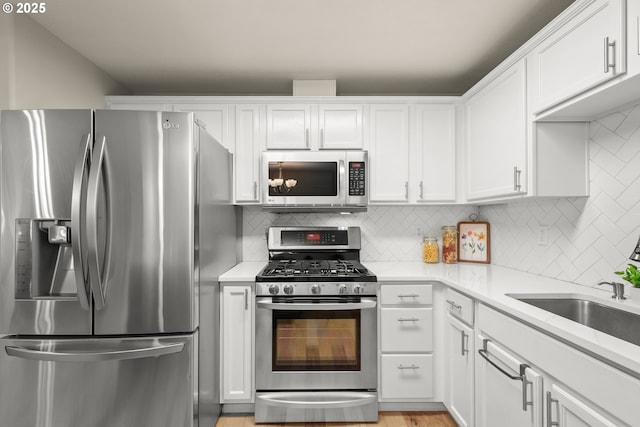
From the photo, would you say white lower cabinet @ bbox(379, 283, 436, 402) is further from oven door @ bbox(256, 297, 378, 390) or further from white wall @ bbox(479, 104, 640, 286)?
white wall @ bbox(479, 104, 640, 286)

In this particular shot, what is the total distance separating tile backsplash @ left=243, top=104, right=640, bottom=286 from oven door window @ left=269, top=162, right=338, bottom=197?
1.50 feet

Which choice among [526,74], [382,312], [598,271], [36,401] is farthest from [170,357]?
[526,74]

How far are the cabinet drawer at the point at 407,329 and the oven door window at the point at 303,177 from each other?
3.30 feet

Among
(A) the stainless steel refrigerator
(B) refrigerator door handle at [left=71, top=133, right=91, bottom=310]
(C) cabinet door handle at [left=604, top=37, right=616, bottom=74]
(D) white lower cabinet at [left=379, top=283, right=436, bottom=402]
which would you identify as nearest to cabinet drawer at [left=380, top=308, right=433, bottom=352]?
(D) white lower cabinet at [left=379, top=283, right=436, bottom=402]

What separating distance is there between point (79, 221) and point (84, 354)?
Result: 631 mm

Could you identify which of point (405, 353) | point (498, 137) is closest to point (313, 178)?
point (498, 137)

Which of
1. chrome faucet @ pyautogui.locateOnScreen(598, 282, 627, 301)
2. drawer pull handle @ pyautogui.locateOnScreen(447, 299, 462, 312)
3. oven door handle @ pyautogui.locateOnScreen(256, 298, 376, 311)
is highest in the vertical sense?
chrome faucet @ pyautogui.locateOnScreen(598, 282, 627, 301)

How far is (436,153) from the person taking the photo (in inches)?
110

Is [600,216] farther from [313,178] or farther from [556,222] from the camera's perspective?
[313,178]

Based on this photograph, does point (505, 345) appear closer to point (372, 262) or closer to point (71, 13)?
point (372, 262)

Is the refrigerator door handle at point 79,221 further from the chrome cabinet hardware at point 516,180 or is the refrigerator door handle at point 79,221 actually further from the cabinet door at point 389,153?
the chrome cabinet hardware at point 516,180

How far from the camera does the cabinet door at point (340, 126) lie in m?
2.75

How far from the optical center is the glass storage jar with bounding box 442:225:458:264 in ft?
9.62

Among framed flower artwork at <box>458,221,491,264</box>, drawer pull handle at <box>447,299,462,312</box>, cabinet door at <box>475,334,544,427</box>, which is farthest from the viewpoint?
framed flower artwork at <box>458,221,491,264</box>
